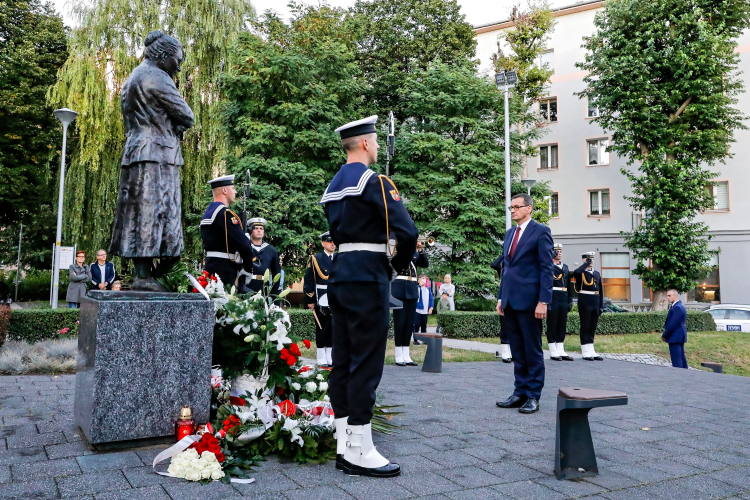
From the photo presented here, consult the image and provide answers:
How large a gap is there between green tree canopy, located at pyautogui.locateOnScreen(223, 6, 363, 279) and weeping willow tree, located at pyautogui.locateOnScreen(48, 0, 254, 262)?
92 centimetres

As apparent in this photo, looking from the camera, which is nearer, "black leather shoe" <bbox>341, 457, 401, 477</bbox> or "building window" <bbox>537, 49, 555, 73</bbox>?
"black leather shoe" <bbox>341, 457, 401, 477</bbox>

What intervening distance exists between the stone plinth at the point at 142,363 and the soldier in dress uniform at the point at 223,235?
2.69 meters

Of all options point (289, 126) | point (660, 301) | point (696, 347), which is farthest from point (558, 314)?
point (660, 301)

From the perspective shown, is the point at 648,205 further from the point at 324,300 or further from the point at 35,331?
the point at 35,331

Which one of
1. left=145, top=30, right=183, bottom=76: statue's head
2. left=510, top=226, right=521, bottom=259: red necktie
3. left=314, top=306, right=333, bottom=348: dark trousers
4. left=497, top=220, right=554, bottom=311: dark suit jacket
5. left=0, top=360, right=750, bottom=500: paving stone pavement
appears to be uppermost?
left=145, top=30, right=183, bottom=76: statue's head

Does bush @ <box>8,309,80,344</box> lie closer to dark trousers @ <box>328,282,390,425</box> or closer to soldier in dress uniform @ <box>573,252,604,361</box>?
dark trousers @ <box>328,282,390,425</box>

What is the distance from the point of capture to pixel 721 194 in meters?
31.6

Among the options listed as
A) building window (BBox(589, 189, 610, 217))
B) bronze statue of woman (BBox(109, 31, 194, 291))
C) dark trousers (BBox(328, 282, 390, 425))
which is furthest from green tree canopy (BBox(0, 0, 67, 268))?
building window (BBox(589, 189, 610, 217))

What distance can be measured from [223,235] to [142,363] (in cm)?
319

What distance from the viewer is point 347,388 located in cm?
387

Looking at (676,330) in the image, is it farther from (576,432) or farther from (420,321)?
(576,432)

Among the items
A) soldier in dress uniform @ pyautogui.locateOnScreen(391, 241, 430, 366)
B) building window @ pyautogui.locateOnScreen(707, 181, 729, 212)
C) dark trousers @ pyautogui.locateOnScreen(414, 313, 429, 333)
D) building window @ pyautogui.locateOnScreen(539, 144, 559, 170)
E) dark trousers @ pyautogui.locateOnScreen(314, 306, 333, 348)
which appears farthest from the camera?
building window @ pyautogui.locateOnScreen(539, 144, 559, 170)

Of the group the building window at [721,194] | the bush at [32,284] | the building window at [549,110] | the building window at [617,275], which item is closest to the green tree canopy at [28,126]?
the bush at [32,284]

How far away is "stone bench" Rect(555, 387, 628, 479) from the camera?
12.3 ft
